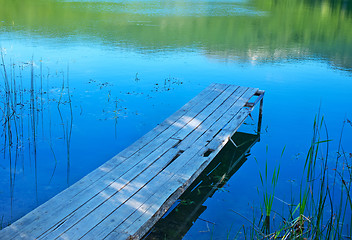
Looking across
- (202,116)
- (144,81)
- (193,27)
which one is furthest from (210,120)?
(193,27)

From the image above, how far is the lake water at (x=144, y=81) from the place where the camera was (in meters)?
3.69

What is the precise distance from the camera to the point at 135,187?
281 centimetres

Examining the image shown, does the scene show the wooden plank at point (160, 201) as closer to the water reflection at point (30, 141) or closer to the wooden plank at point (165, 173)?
the wooden plank at point (165, 173)

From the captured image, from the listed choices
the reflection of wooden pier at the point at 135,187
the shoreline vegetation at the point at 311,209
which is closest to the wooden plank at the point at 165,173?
the reflection of wooden pier at the point at 135,187

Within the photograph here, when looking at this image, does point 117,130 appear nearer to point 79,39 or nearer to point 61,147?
point 61,147

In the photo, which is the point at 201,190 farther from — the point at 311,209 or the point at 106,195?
the point at 106,195

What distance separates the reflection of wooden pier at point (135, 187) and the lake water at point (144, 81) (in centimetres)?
42

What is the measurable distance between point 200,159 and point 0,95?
346 centimetres

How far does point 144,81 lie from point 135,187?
393 cm

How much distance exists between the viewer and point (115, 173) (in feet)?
9.84

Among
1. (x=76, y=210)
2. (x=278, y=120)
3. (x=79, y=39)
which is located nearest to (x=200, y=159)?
(x=76, y=210)

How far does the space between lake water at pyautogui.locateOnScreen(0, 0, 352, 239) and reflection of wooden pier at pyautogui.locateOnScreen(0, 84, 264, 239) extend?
419mm

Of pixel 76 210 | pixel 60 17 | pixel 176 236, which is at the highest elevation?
pixel 60 17

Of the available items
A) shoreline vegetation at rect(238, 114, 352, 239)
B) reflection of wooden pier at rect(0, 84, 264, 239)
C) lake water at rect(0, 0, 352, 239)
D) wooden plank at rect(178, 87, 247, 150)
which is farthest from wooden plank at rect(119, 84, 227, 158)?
shoreline vegetation at rect(238, 114, 352, 239)
